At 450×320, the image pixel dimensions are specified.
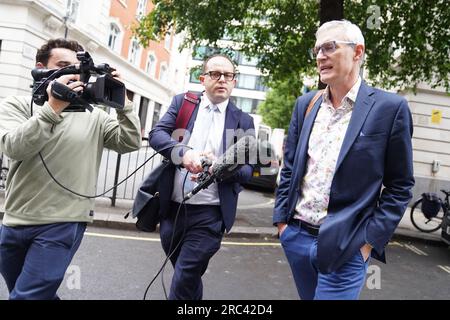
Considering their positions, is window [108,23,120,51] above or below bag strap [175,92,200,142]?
above

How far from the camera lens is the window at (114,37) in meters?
22.0

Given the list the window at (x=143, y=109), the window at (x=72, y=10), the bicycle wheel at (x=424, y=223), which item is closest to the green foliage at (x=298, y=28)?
the bicycle wheel at (x=424, y=223)

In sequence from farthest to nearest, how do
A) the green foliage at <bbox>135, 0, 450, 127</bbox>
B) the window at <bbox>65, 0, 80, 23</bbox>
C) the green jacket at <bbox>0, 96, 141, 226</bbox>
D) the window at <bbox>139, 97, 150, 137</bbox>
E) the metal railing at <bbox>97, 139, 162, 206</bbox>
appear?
the window at <bbox>139, 97, 150, 137</bbox>
the window at <bbox>65, 0, 80, 23</bbox>
the green foliage at <bbox>135, 0, 450, 127</bbox>
the metal railing at <bbox>97, 139, 162, 206</bbox>
the green jacket at <bbox>0, 96, 141, 226</bbox>

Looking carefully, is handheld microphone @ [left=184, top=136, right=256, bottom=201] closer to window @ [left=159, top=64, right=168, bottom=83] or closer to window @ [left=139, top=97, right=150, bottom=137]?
window @ [left=139, top=97, right=150, bottom=137]

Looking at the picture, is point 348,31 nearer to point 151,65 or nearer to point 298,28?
point 298,28

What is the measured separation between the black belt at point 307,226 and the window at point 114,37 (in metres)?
21.9

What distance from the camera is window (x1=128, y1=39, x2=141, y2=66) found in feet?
83.9

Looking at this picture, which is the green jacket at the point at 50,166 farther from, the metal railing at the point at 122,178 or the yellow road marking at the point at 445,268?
the yellow road marking at the point at 445,268

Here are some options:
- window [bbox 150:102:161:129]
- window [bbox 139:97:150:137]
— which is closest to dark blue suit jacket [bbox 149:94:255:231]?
window [bbox 139:97:150:137]

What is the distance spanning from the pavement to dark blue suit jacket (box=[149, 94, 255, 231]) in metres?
3.80
